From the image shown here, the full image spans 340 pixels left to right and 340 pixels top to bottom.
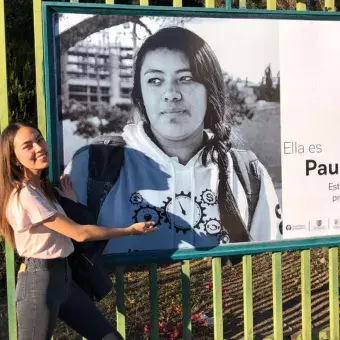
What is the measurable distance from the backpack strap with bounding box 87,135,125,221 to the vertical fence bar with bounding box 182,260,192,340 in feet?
2.09

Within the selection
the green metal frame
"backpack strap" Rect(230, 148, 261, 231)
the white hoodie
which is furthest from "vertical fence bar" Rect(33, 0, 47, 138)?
"backpack strap" Rect(230, 148, 261, 231)

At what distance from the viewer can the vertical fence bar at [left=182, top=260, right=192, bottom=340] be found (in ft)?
12.0

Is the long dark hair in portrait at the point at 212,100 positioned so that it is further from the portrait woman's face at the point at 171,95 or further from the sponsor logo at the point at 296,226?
the sponsor logo at the point at 296,226

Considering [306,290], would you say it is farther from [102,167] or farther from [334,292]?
[102,167]

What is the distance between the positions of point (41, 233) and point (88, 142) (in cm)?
71

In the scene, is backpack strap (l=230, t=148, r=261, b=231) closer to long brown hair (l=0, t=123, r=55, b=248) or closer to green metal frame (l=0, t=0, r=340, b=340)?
green metal frame (l=0, t=0, r=340, b=340)

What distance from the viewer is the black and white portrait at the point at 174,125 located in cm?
342

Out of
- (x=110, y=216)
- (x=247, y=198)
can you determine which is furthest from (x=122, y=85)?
(x=247, y=198)

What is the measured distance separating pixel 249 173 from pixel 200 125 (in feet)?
1.39

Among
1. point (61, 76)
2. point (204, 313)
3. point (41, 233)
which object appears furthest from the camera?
point (204, 313)

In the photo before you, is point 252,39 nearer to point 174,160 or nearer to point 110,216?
point 174,160

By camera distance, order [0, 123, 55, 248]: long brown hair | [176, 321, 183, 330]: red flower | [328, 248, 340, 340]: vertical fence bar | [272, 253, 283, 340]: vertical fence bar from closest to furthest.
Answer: [0, 123, 55, 248]: long brown hair < [272, 253, 283, 340]: vertical fence bar < [328, 248, 340, 340]: vertical fence bar < [176, 321, 183, 330]: red flower

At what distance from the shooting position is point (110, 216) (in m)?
3.49

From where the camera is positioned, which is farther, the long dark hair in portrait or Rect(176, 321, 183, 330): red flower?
Rect(176, 321, 183, 330): red flower
